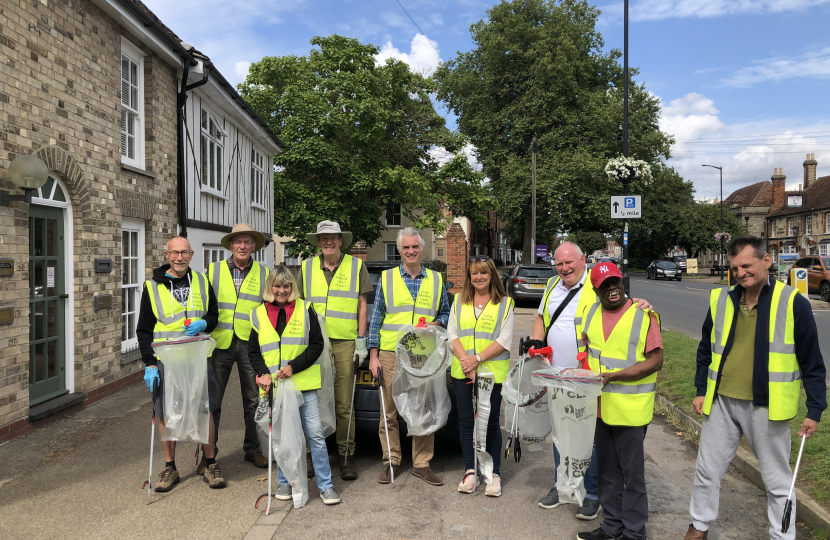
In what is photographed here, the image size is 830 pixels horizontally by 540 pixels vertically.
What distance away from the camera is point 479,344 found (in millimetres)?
4457

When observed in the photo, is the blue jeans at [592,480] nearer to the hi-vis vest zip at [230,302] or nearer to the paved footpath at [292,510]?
the paved footpath at [292,510]

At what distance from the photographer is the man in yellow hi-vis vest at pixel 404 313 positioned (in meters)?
4.75

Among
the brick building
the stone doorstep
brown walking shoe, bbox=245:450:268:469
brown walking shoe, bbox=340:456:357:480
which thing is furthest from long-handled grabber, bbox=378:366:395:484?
the brick building

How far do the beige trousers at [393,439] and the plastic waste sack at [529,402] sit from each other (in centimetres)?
78

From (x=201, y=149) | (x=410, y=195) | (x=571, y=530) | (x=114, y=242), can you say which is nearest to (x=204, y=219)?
(x=201, y=149)

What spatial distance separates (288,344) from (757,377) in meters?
2.99

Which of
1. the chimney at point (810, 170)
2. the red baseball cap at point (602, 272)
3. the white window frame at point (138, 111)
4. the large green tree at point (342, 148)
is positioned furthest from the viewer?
the chimney at point (810, 170)

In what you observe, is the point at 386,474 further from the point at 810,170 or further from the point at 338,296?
the point at 810,170

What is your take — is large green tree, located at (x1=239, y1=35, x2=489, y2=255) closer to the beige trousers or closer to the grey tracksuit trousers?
the beige trousers

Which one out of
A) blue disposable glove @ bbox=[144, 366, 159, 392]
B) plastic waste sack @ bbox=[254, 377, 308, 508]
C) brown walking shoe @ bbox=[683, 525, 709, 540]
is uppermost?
blue disposable glove @ bbox=[144, 366, 159, 392]

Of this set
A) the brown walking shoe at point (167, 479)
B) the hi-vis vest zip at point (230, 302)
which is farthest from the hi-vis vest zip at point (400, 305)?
the brown walking shoe at point (167, 479)

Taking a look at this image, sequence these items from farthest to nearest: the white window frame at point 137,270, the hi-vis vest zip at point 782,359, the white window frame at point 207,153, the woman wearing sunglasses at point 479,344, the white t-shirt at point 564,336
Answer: the white window frame at point 207,153
the white window frame at point 137,270
the woman wearing sunglasses at point 479,344
the white t-shirt at point 564,336
the hi-vis vest zip at point 782,359

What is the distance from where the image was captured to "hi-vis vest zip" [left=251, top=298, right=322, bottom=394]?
434 cm

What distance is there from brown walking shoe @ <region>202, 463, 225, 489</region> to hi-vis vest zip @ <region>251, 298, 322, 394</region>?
0.98 meters
